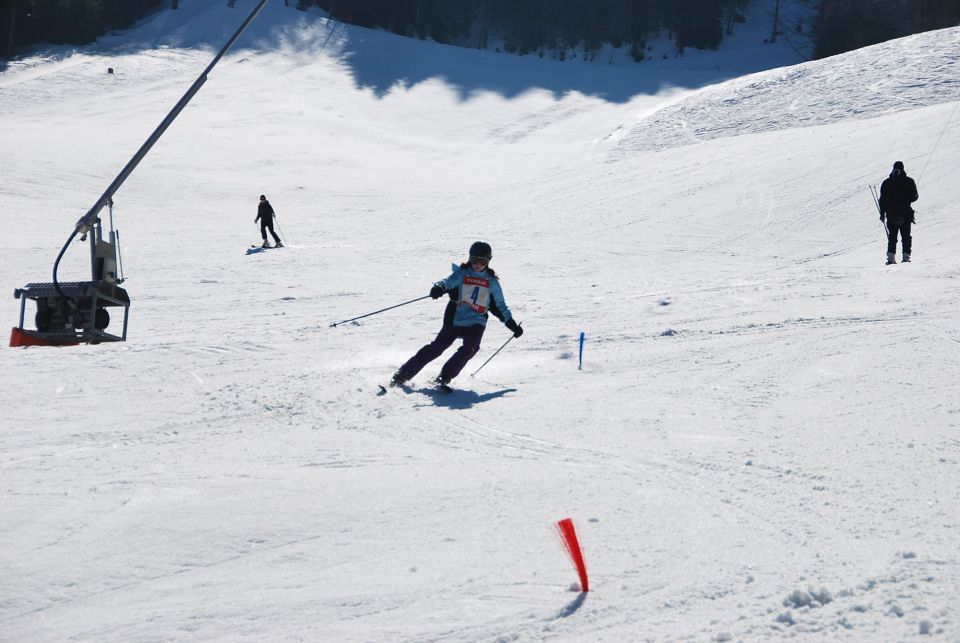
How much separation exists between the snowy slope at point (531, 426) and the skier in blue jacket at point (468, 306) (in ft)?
1.31

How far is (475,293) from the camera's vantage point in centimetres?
878

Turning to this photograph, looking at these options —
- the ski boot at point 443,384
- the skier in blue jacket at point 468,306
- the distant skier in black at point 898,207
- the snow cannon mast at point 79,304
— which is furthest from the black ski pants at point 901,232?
the snow cannon mast at point 79,304

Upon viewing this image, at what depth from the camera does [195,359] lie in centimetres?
955

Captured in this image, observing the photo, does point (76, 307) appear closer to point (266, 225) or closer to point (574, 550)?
point (574, 550)

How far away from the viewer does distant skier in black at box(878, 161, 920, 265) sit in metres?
13.5

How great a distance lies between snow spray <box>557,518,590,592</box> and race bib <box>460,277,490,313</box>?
4.54 meters

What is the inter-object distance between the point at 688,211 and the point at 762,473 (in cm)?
1423

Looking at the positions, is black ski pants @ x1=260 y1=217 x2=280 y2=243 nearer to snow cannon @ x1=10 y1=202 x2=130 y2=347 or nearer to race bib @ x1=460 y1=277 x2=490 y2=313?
snow cannon @ x1=10 y1=202 x2=130 y2=347

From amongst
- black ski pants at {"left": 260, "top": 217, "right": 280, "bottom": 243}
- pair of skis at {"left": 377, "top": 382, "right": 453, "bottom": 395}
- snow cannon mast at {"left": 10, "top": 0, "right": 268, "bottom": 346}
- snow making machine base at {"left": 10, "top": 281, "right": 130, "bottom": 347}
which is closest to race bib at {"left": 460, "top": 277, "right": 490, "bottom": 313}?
pair of skis at {"left": 377, "top": 382, "right": 453, "bottom": 395}

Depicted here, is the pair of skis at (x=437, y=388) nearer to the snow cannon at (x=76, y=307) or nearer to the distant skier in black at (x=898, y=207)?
the snow cannon at (x=76, y=307)

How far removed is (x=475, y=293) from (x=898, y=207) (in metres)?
7.73

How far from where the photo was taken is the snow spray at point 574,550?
14.1 feet

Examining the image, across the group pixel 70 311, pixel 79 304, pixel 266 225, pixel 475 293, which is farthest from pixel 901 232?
pixel 266 225

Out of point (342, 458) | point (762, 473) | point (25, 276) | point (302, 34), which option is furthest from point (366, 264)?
point (302, 34)
